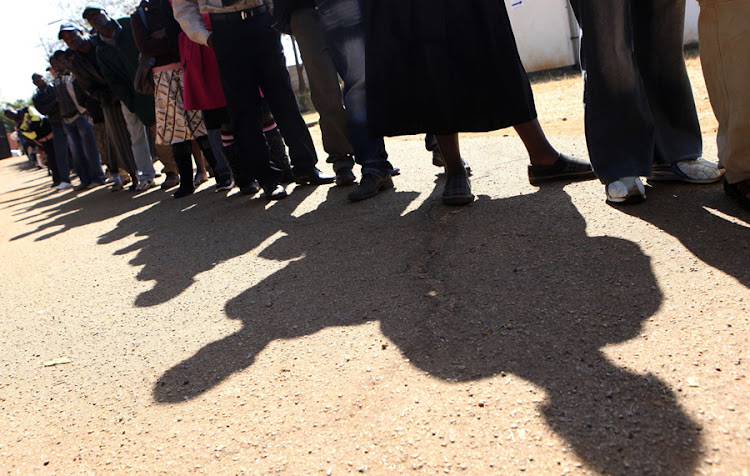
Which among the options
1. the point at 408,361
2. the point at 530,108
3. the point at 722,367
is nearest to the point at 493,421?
the point at 408,361

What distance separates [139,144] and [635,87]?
6190mm

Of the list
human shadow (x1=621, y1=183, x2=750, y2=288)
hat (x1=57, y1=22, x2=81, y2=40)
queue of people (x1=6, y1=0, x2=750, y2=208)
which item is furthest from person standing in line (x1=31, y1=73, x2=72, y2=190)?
human shadow (x1=621, y1=183, x2=750, y2=288)

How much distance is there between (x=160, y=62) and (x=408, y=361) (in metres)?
4.81

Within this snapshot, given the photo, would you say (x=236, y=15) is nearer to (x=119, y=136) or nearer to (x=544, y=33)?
(x=119, y=136)

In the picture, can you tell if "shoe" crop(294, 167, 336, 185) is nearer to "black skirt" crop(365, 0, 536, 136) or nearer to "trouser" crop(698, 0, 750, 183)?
"black skirt" crop(365, 0, 536, 136)

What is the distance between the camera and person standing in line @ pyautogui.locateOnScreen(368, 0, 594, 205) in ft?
10.6

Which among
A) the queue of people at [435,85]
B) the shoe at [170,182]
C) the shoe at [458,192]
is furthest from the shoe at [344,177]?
the shoe at [170,182]

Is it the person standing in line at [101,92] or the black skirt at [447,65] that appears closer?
the black skirt at [447,65]

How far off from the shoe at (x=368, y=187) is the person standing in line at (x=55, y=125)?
25.0 ft

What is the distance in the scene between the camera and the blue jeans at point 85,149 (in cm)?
998

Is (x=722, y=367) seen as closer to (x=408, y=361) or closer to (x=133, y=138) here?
(x=408, y=361)

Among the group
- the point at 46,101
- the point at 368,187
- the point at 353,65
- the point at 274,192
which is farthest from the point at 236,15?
the point at 46,101

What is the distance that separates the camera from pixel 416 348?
209cm

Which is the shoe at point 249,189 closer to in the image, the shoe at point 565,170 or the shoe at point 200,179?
the shoe at point 200,179
